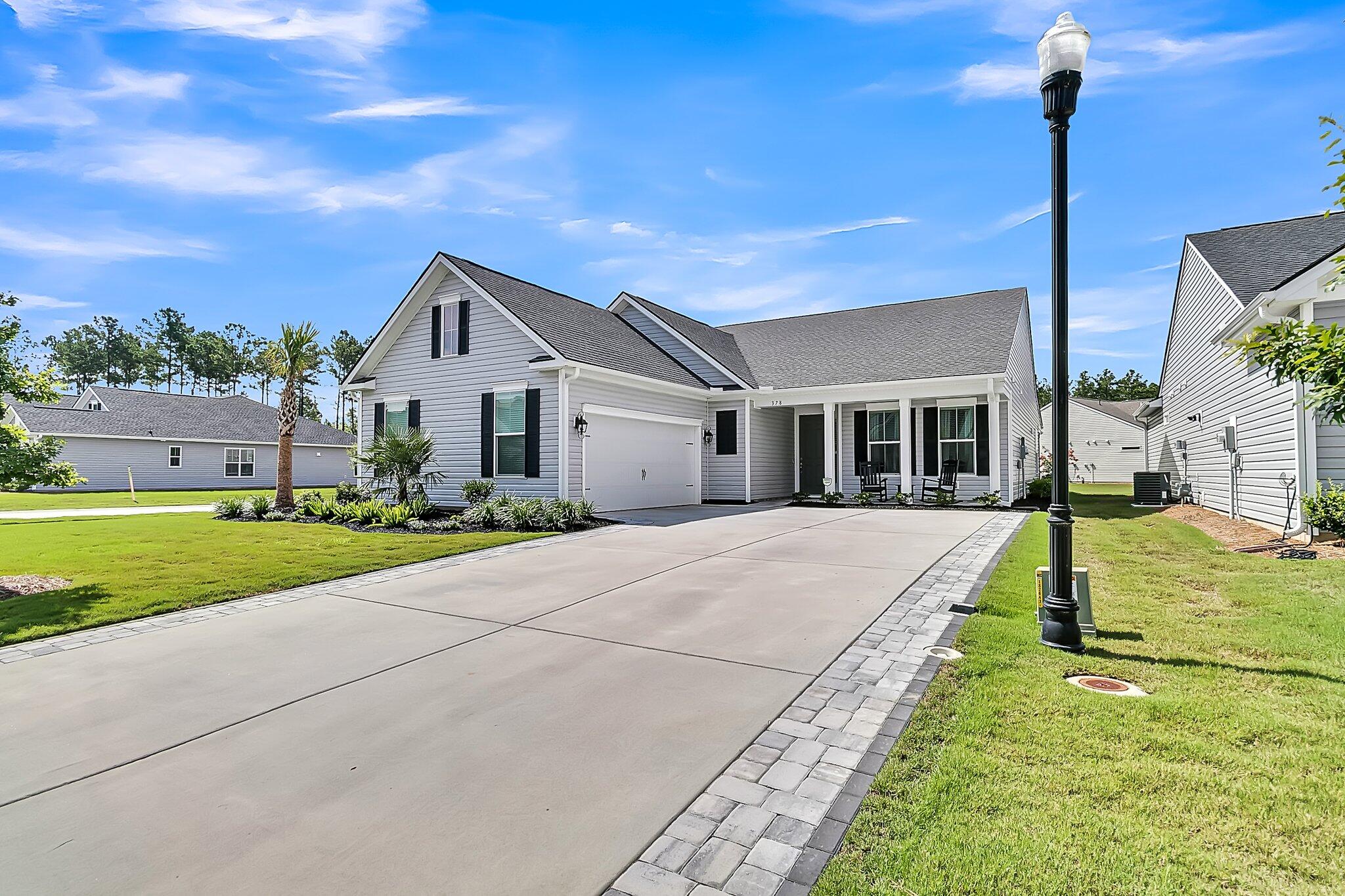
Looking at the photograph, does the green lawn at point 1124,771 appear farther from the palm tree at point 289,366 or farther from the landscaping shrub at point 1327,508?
the palm tree at point 289,366

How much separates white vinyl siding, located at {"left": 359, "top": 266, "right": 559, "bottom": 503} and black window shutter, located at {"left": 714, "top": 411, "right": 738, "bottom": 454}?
5.72 metres

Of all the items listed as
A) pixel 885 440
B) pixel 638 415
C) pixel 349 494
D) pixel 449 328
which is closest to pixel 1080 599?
pixel 638 415

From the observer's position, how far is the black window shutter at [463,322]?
15.0m

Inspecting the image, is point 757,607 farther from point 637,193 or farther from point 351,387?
point 351,387

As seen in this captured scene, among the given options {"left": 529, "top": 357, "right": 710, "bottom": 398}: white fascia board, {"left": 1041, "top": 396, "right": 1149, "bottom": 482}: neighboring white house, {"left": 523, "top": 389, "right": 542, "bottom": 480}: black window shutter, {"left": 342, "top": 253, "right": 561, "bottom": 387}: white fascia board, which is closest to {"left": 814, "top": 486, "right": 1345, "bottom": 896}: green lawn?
{"left": 529, "top": 357, "right": 710, "bottom": 398}: white fascia board

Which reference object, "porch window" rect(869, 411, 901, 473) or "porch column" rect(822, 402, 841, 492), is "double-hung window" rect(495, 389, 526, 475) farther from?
"porch window" rect(869, 411, 901, 473)

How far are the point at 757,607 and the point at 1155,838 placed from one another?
3615mm

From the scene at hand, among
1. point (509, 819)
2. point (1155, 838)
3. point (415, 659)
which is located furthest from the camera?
point (415, 659)

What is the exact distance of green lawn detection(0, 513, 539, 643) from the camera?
6.04 metres

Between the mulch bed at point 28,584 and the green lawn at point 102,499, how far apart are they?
1546 centimetres

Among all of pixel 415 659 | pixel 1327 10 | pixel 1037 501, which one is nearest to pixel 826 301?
pixel 1037 501

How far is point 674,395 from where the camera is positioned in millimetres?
16922

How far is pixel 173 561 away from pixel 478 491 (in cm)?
597

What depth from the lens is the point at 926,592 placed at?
620cm
